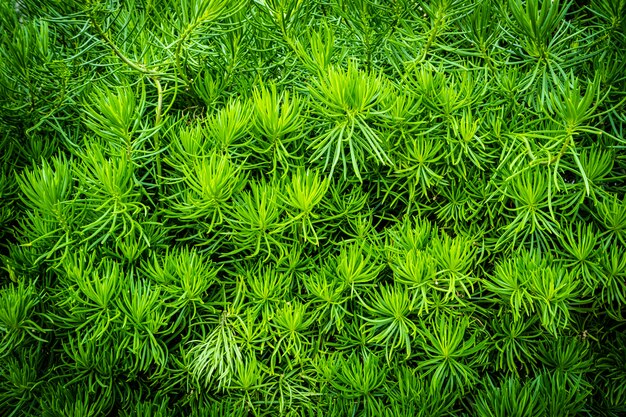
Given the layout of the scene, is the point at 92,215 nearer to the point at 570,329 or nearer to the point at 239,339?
the point at 239,339

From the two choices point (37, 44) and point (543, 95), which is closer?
point (543, 95)

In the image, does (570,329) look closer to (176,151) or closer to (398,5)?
(398,5)

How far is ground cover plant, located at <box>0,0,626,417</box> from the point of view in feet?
3.55

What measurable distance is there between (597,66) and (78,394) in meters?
1.11

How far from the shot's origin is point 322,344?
45.9 inches

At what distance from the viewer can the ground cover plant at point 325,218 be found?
3.55 ft

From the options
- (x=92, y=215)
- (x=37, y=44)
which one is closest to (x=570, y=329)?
(x=92, y=215)

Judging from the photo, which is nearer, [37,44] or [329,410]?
[329,410]

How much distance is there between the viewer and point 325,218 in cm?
112

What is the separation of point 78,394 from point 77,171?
1.33 feet

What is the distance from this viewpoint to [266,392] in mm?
1128

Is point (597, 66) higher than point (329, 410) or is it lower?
higher

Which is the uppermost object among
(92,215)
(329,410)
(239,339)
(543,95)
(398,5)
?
(398,5)

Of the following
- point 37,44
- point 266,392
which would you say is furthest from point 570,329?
point 37,44
